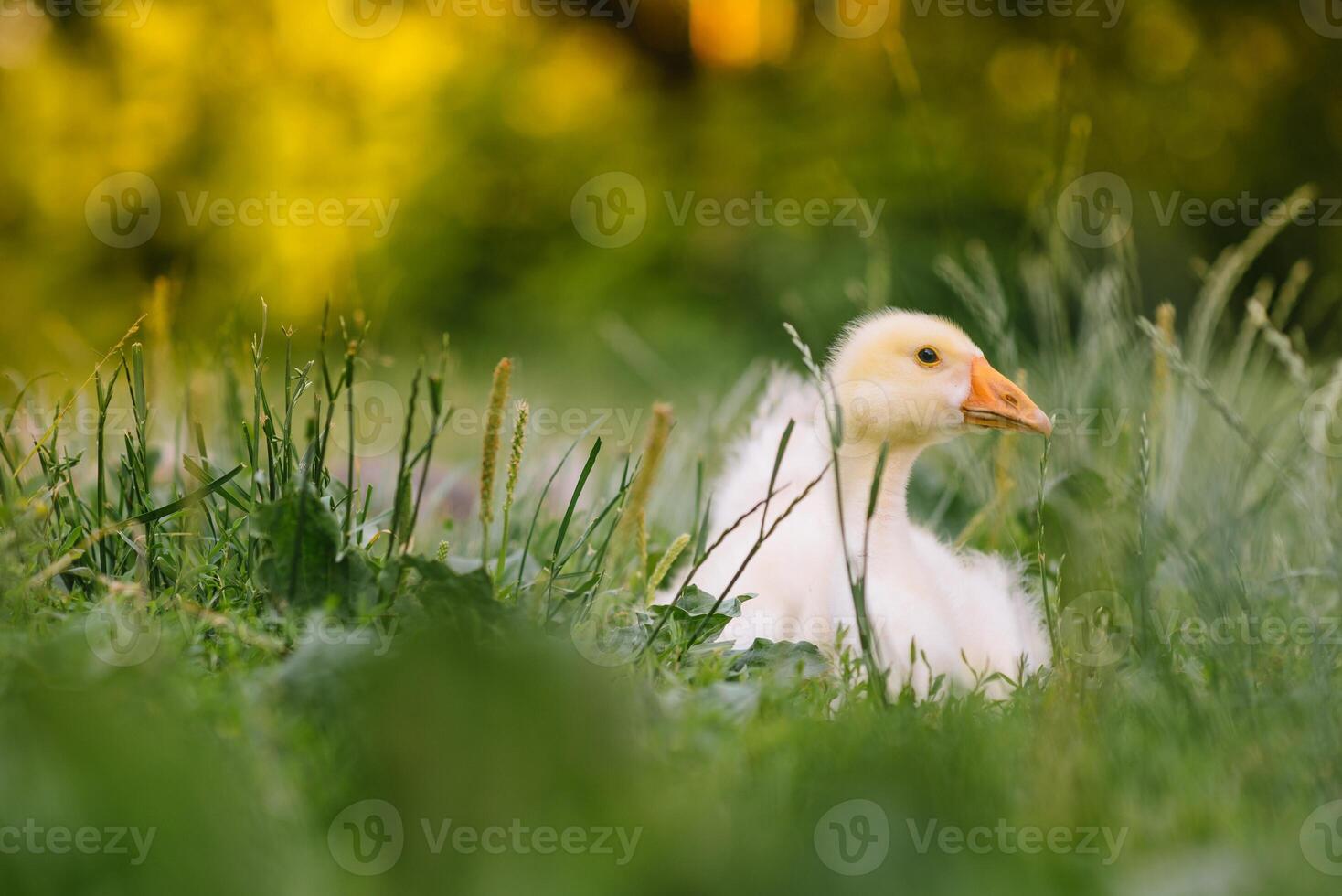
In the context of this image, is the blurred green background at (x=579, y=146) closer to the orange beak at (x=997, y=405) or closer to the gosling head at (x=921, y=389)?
the gosling head at (x=921, y=389)

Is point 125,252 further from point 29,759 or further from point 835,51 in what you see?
point 29,759

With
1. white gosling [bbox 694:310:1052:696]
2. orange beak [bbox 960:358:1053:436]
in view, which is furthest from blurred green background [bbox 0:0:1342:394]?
orange beak [bbox 960:358:1053:436]

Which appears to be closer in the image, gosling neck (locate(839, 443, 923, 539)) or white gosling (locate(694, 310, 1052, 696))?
white gosling (locate(694, 310, 1052, 696))

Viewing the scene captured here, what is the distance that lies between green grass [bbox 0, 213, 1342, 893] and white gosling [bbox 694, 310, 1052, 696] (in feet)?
0.51

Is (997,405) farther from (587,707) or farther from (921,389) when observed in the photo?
(587,707)

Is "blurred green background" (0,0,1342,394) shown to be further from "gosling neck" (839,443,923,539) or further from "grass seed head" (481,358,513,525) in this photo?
"grass seed head" (481,358,513,525)

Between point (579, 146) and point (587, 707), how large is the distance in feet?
26.9

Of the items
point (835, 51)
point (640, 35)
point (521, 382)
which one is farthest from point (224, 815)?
point (640, 35)

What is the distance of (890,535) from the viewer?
2.51 m

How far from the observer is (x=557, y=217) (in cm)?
938

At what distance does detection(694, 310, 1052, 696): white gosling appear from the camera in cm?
229

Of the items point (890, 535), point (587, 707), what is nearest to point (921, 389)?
point (890, 535)

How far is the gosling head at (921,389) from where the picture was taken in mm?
2566

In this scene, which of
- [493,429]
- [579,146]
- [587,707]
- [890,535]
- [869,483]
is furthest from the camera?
[579,146]
